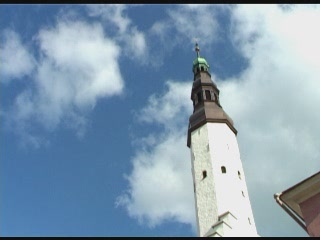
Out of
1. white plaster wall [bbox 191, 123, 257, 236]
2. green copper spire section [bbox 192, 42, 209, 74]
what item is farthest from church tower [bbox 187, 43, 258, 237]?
green copper spire section [bbox 192, 42, 209, 74]

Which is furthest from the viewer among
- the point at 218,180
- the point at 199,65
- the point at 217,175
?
the point at 199,65

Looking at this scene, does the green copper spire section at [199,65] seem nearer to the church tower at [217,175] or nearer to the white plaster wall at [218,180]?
Result: the church tower at [217,175]

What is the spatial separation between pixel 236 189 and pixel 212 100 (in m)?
9.71

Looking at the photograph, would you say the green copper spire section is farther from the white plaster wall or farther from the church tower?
the white plaster wall

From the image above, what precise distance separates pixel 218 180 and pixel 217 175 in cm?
41

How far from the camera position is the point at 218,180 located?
27.0 m

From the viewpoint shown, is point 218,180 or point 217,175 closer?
point 218,180

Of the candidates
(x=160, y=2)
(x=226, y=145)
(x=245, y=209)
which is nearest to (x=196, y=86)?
(x=226, y=145)

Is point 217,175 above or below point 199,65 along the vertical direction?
below

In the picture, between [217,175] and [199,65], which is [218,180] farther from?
[199,65]

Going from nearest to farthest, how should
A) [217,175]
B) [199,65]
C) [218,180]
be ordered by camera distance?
[218,180]
[217,175]
[199,65]

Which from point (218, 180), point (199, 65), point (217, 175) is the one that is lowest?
point (218, 180)

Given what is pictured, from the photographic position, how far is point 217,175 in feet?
89.6

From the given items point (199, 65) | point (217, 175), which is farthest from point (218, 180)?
point (199, 65)
